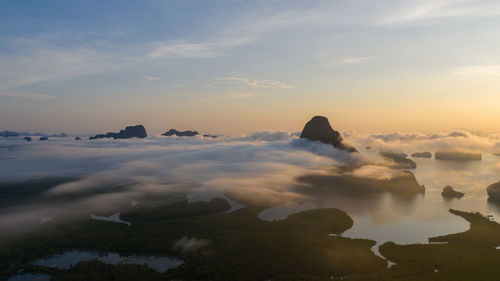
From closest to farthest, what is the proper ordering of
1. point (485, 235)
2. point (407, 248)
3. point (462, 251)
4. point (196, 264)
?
point (196, 264)
point (462, 251)
point (407, 248)
point (485, 235)

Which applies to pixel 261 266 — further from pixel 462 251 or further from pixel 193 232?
pixel 462 251

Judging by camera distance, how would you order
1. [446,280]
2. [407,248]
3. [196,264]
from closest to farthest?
[446,280], [196,264], [407,248]

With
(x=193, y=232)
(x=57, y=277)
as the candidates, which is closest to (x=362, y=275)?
(x=193, y=232)

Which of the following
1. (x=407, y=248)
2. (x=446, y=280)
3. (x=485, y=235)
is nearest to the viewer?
(x=446, y=280)

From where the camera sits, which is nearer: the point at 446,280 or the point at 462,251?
the point at 446,280

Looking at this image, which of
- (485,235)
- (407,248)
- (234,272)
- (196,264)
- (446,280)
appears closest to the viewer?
(446,280)

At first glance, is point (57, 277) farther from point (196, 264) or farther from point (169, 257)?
point (196, 264)

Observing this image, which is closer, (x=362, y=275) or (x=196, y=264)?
(x=362, y=275)

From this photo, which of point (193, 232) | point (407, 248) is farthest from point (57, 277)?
point (407, 248)

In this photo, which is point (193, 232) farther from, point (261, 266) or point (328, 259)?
point (328, 259)
